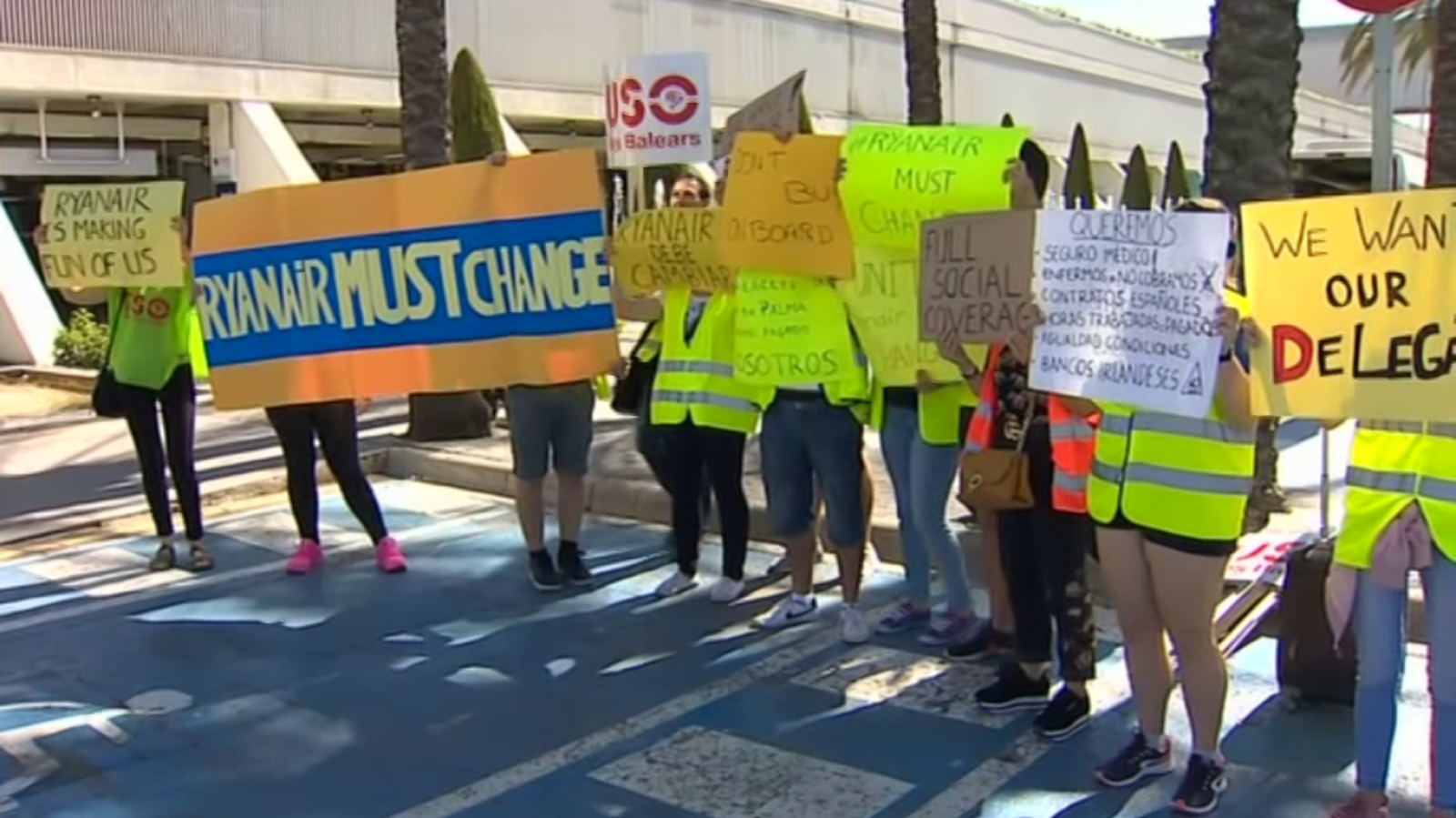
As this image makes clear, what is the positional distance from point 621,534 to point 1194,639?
14.3 feet

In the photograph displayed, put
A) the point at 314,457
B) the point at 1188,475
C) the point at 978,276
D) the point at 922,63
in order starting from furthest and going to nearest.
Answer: the point at 922,63
the point at 314,457
the point at 978,276
the point at 1188,475

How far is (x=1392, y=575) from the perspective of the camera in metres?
3.67

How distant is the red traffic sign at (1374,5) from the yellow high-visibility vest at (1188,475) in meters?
2.54

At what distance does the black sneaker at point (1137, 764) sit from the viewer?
428 cm

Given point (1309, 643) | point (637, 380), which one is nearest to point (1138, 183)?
point (637, 380)

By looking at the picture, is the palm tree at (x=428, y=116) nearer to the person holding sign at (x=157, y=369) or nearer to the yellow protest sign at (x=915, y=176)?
the person holding sign at (x=157, y=369)

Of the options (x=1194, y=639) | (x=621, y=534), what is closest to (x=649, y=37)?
(x=621, y=534)

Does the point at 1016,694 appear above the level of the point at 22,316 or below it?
below

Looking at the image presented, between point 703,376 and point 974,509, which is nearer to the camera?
point 974,509

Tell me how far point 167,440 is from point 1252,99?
562 centimetres

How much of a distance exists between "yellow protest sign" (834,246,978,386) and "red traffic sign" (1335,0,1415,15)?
2.05 meters

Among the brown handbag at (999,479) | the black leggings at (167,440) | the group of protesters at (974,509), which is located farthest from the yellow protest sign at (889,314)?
the black leggings at (167,440)

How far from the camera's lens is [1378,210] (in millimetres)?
3654

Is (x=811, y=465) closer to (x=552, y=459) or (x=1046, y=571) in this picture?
(x=1046, y=571)
